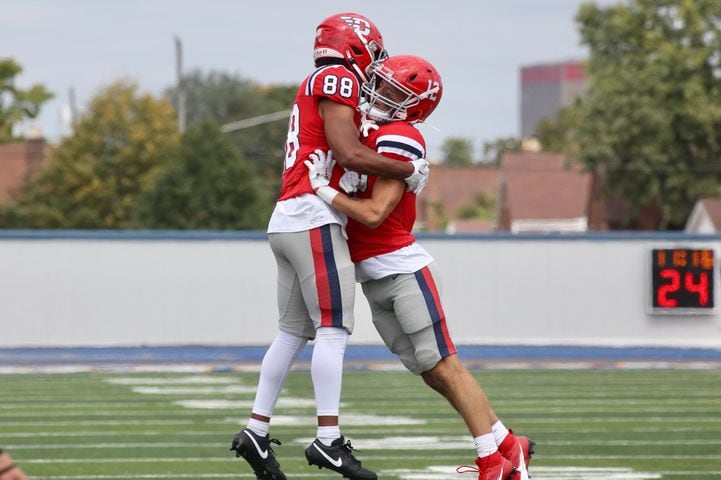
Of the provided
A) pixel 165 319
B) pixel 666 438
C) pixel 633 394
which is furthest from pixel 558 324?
pixel 666 438

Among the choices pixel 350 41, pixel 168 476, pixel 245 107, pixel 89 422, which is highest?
pixel 245 107

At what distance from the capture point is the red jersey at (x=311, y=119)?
619 cm

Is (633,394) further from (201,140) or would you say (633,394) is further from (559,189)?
(559,189)

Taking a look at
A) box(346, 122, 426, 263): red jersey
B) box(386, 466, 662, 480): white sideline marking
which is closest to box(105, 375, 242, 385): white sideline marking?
box(386, 466, 662, 480): white sideline marking

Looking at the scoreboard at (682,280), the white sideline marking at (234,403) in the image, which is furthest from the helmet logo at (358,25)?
the scoreboard at (682,280)

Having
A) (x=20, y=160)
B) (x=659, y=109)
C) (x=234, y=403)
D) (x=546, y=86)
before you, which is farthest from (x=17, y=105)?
(x=546, y=86)

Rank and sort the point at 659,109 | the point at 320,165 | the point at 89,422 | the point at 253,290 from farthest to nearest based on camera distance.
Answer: the point at 659,109, the point at 253,290, the point at 89,422, the point at 320,165

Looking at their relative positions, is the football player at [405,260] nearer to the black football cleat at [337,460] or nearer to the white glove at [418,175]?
the white glove at [418,175]

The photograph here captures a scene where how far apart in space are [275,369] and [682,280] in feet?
51.4

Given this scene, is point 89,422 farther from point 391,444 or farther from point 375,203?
point 375,203

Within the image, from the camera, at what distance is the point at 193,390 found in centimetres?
1398

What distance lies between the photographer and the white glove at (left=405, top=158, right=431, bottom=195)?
20.5 feet

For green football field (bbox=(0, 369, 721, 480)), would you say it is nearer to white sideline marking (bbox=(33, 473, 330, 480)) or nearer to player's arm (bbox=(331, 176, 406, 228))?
white sideline marking (bbox=(33, 473, 330, 480))

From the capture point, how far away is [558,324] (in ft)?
71.7
